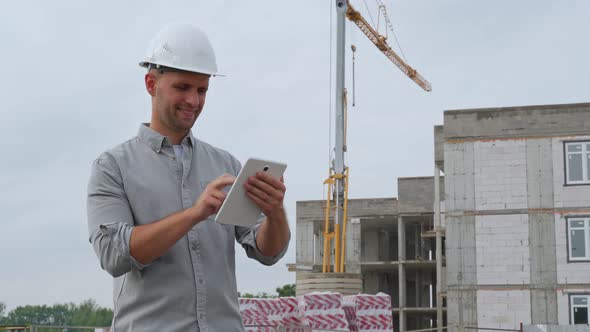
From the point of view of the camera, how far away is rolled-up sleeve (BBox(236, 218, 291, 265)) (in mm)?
2539

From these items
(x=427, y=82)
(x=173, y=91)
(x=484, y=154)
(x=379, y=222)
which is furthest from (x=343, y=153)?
(x=173, y=91)

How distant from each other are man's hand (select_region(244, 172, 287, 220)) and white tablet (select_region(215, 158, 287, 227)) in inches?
0.5

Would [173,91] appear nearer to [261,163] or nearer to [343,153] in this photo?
[261,163]

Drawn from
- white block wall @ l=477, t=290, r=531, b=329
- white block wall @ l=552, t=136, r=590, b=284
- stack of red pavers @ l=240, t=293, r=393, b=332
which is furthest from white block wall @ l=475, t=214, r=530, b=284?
stack of red pavers @ l=240, t=293, r=393, b=332

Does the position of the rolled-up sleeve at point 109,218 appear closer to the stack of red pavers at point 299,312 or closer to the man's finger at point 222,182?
the man's finger at point 222,182

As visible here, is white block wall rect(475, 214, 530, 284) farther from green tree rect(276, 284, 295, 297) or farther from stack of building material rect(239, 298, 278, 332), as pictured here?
green tree rect(276, 284, 295, 297)

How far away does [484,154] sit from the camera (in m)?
32.4

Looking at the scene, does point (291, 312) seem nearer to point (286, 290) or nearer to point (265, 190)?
point (265, 190)

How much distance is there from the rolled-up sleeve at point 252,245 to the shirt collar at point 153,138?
0.94 feet

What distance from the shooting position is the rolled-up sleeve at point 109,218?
7.44 feet

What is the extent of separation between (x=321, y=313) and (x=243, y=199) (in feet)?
47.1

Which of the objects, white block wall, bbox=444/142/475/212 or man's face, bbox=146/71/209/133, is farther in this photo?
white block wall, bbox=444/142/475/212

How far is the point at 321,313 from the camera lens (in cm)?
1638

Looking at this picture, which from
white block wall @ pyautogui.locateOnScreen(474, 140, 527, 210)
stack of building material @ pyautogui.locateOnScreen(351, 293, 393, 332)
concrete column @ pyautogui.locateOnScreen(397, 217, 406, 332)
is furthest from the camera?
concrete column @ pyautogui.locateOnScreen(397, 217, 406, 332)
